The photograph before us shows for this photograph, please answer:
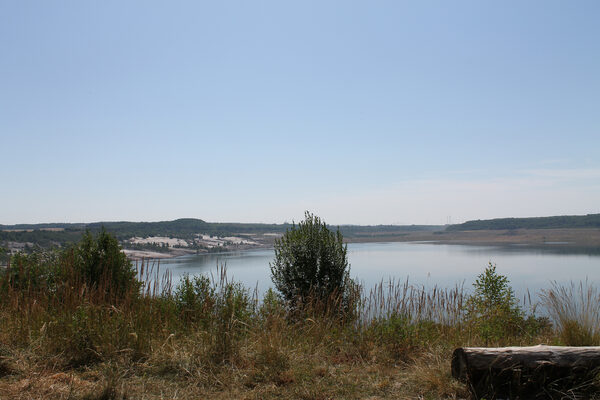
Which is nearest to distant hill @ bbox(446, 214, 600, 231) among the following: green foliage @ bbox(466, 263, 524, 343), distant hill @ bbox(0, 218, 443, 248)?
distant hill @ bbox(0, 218, 443, 248)

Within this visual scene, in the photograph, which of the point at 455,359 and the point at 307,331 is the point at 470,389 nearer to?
the point at 455,359

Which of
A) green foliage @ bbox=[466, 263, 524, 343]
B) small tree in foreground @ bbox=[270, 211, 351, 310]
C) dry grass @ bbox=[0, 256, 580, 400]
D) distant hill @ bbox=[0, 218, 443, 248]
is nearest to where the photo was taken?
dry grass @ bbox=[0, 256, 580, 400]

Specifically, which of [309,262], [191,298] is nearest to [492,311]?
[309,262]

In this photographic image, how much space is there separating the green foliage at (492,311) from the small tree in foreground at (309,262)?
11.2 ft

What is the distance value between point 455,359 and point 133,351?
141 inches

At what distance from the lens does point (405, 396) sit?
391 centimetres

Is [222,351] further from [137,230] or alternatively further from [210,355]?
[137,230]

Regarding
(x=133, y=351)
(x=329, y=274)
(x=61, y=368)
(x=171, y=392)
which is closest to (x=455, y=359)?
(x=171, y=392)

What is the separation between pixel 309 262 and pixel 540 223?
155332mm

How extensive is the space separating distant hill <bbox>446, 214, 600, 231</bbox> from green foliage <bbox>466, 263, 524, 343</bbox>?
5484 inches

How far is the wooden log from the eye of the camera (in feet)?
12.5

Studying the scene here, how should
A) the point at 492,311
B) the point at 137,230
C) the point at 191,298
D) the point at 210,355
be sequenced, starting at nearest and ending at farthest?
the point at 210,355 → the point at 492,311 → the point at 191,298 → the point at 137,230

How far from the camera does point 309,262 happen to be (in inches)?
435

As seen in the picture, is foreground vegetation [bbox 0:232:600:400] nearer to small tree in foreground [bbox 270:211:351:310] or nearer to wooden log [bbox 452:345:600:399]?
wooden log [bbox 452:345:600:399]
